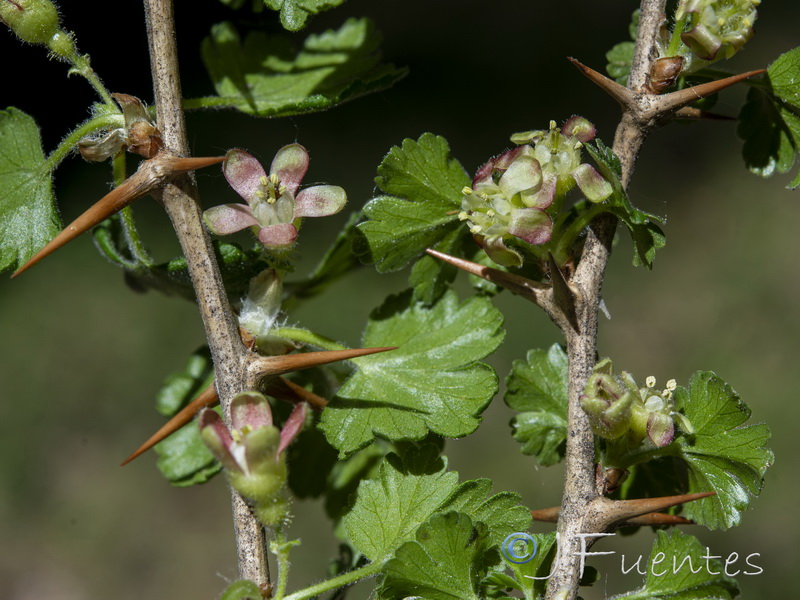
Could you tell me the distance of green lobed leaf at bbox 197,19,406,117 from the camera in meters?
1.46

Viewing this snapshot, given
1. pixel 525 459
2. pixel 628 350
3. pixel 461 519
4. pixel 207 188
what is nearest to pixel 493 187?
→ pixel 461 519

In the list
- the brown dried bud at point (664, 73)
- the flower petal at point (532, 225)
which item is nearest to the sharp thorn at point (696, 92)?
the brown dried bud at point (664, 73)

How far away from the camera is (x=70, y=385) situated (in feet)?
14.3

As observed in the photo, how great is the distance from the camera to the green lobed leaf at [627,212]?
0.98 metres

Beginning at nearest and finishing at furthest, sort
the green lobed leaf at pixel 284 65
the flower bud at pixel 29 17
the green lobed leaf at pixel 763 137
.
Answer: the flower bud at pixel 29 17
the green lobed leaf at pixel 763 137
the green lobed leaf at pixel 284 65

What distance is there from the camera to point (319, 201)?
112 centimetres

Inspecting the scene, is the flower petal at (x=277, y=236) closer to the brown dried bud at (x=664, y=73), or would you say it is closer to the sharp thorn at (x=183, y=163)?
the sharp thorn at (x=183, y=163)

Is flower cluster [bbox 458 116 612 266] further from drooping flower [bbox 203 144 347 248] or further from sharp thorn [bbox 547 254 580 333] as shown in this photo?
drooping flower [bbox 203 144 347 248]

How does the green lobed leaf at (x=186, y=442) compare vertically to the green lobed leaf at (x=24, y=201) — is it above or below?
below

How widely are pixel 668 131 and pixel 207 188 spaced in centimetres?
304

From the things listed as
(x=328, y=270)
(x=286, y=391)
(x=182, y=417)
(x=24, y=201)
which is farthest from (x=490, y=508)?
(x=24, y=201)

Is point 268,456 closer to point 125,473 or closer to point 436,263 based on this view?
point 436,263

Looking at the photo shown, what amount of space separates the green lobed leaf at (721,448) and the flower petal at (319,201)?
1.77ft

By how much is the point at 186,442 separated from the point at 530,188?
0.83 meters
